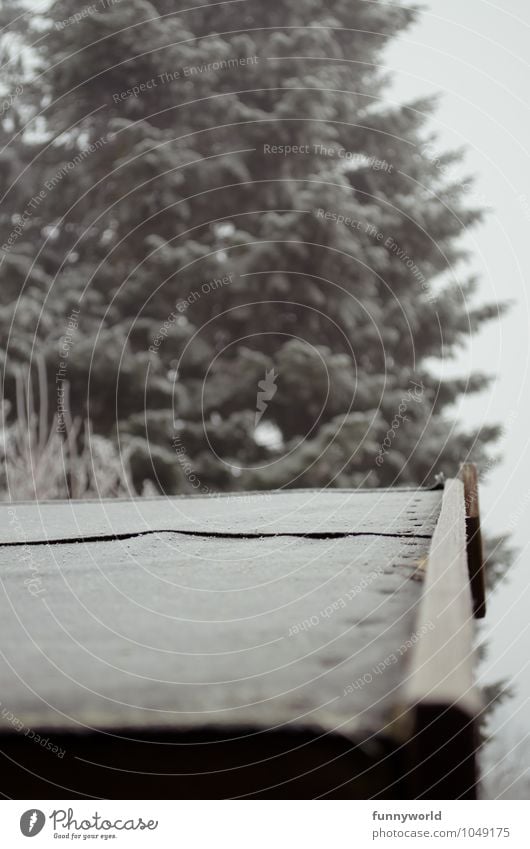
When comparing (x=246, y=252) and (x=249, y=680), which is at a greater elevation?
(x=246, y=252)

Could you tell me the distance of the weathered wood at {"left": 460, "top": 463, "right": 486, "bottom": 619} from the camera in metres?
1.16

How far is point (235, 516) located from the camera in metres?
1.30

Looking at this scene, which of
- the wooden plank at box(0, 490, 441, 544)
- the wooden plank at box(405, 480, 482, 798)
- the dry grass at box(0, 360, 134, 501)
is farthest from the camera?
the dry grass at box(0, 360, 134, 501)

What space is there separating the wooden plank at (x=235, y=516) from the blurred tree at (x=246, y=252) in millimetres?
2374

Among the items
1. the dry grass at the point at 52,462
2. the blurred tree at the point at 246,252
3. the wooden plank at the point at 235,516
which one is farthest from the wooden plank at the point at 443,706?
the blurred tree at the point at 246,252

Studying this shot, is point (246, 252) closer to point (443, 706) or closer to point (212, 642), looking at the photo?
point (212, 642)

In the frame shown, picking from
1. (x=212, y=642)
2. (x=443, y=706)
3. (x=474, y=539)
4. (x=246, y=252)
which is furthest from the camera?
(x=246, y=252)

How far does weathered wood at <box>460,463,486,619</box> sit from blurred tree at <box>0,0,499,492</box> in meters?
2.60

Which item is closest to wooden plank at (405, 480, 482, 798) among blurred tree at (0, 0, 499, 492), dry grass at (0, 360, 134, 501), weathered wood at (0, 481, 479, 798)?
weathered wood at (0, 481, 479, 798)

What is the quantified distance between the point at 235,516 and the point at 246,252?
319cm

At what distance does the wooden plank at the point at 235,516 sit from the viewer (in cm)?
107

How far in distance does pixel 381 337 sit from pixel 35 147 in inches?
89.3

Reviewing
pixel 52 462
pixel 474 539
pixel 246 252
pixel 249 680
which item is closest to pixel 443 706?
pixel 249 680

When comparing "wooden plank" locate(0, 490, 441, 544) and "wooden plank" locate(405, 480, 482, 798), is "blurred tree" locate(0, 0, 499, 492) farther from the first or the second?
"wooden plank" locate(405, 480, 482, 798)
